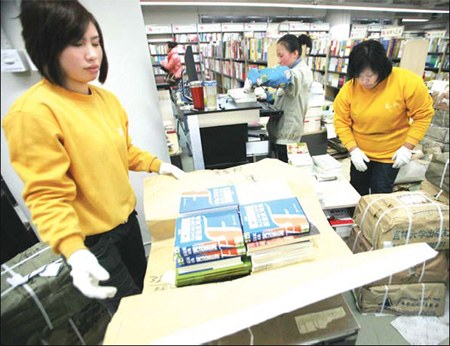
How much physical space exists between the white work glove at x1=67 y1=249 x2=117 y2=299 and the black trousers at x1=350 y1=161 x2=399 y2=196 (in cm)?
155

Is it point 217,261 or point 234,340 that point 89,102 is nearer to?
point 217,261

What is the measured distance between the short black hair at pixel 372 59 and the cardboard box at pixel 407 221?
66 cm

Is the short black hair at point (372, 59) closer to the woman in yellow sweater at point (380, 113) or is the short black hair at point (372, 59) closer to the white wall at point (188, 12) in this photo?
the woman in yellow sweater at point (380, 113)

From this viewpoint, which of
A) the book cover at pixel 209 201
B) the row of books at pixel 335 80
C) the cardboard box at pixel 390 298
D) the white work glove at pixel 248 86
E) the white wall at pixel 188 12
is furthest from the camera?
the white wall at pixel 188 12

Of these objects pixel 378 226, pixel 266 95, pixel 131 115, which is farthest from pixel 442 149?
pixel 266 95

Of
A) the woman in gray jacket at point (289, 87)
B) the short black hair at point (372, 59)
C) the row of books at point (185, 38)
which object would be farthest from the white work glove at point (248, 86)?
the row of books at point (185, 38)

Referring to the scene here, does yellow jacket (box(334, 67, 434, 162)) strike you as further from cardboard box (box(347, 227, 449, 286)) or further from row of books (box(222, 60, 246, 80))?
row of books (box(222, 60, 246, 80))

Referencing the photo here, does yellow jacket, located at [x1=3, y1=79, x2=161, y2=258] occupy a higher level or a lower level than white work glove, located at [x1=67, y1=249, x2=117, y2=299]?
higher

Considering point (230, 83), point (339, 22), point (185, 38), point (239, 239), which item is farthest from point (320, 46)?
point (239, 239)

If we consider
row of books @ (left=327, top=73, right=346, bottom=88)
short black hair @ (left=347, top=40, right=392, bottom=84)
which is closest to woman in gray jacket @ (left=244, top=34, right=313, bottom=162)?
short black hair @ (left=347, top=40, right=392, bottom=84)

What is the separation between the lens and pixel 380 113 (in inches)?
48.9

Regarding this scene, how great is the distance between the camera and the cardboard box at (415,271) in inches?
28.2

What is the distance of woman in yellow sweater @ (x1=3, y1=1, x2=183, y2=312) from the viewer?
0.41 m

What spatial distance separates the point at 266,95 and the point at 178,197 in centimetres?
162
